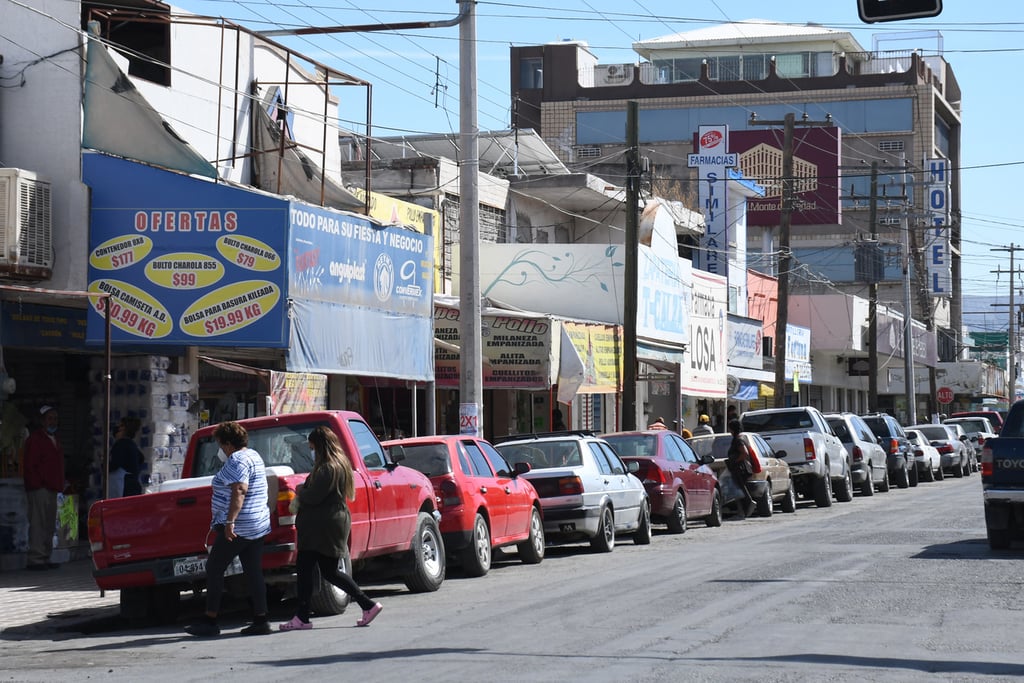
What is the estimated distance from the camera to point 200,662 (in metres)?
10.4

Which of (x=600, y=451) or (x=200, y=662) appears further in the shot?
(x=600, y=451)

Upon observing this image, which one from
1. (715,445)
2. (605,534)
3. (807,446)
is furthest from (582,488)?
(807,446)

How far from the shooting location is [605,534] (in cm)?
1970

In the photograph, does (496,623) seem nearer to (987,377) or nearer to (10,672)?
(10,672)

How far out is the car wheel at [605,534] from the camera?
770 inches

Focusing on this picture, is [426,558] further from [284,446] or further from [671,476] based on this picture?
[671,476]

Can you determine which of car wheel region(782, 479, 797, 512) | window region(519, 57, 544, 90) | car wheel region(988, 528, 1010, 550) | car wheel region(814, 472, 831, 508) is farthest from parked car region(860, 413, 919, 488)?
window region(519, 57, 544, 90)

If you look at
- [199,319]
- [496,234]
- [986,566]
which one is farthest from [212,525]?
[496,234]

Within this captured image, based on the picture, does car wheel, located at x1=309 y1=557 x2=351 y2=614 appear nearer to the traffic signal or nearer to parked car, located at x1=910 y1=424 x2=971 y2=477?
the traffic signal

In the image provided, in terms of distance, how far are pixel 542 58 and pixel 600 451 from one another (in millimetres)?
80215

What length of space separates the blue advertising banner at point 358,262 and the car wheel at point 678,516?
15.6ft

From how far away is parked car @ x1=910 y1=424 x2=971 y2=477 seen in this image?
45.7 meters

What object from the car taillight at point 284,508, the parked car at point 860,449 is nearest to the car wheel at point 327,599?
the car taillight at point 284,508

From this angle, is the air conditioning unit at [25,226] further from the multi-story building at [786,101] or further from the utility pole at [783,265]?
the multi-story building at [786,101]
